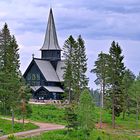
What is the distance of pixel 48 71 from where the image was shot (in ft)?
328

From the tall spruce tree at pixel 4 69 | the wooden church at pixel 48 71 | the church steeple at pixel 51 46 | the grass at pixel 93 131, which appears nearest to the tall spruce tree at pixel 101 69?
the grass at pixel 93 131

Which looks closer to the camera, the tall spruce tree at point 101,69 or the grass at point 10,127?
the grass at point 10,127

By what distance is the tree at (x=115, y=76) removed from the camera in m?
69.1

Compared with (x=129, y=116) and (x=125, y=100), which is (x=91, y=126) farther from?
(x=129, y=116)

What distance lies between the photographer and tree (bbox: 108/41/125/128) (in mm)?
69062

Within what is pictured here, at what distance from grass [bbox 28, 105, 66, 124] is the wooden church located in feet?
50.7

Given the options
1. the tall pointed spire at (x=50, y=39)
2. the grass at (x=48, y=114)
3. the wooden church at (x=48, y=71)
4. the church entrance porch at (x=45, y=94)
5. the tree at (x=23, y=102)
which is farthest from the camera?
the tall pointed spire at (x=50, y=39)

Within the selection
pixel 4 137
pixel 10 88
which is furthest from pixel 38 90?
pixel 4 137

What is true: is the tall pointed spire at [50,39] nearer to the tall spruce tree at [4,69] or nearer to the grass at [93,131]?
the grass at [93,131]

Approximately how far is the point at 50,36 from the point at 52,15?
541 cm

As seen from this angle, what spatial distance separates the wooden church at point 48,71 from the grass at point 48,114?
50.7 ft

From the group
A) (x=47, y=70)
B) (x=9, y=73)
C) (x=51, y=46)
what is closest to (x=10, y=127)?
(x=9, y=73)

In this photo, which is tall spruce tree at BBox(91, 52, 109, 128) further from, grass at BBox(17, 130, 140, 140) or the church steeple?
the church steeple

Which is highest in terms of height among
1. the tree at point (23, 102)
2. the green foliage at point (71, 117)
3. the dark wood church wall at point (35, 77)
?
the dark wood church wall at point (35, 77)
